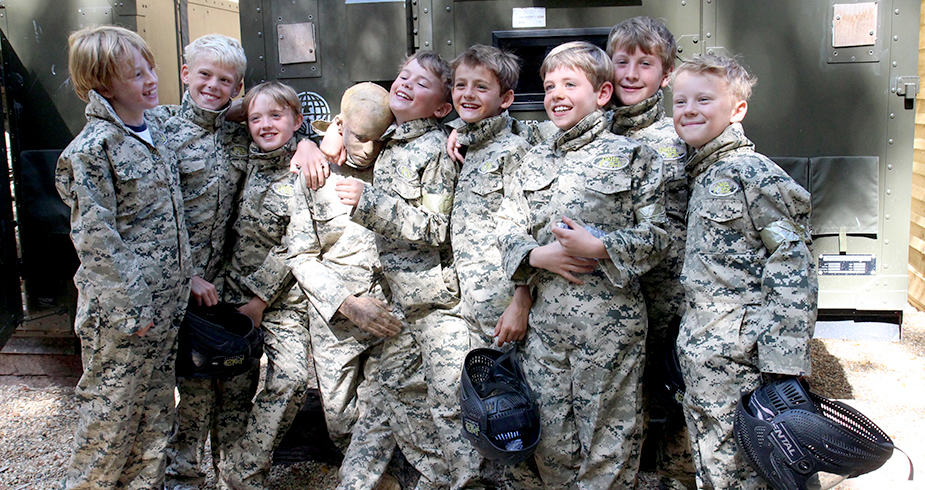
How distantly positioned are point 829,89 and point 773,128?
31 centimetres

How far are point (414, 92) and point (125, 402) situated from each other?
1.64 m

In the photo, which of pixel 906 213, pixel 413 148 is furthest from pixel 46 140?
pixel 906 213

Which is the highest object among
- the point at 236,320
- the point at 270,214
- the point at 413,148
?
the point at 413,148

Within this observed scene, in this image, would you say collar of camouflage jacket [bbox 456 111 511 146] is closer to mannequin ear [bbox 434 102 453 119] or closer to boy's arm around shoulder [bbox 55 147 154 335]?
mannequin ear [bbox 434 102 453 119]

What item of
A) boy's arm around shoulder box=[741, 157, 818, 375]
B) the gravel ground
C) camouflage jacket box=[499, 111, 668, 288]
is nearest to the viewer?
boy's arm around shoulder box=[741, 157, 818, 375]

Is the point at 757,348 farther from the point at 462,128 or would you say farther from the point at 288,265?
the point at 288,265

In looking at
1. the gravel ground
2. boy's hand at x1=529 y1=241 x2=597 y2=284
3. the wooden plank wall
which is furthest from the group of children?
the wooden plank wall

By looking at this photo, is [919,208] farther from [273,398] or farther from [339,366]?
[273,398]

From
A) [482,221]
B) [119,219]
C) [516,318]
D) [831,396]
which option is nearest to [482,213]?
[482,221]

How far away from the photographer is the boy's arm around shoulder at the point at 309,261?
10.9 ft

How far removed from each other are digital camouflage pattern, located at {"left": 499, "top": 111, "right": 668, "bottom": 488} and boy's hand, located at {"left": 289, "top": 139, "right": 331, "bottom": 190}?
34.5 inches

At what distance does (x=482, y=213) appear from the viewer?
312 cm

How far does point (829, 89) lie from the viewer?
3.89 m

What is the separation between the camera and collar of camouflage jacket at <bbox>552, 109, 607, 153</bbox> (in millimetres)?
2846
